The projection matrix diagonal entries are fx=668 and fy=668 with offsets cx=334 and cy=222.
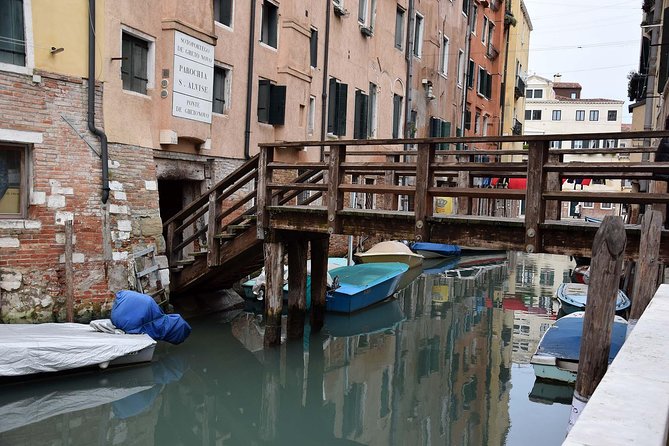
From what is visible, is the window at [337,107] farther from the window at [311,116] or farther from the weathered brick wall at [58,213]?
the weathered brick wall at [58,213]

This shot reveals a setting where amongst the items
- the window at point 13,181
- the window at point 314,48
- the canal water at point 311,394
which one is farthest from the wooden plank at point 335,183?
the window at point 314,48

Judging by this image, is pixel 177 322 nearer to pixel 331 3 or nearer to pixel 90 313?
pixel 90 313

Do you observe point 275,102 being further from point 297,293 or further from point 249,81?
point 297,293

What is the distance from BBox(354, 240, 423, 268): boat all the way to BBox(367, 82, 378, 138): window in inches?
155

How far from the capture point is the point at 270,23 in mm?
15000

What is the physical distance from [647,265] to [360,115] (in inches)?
550

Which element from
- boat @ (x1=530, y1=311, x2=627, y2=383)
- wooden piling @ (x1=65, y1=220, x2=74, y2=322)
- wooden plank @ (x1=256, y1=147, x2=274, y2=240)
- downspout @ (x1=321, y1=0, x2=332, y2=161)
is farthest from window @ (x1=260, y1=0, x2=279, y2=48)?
boat @ (x1=530, y1=311, x2=627, y2=383)

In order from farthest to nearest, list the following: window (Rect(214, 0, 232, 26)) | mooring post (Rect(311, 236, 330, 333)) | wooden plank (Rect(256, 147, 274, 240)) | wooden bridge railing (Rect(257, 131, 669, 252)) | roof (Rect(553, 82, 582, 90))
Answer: roof (Rect(553, 82, 582, 90)), window (Rect(214, 0, 232, 26)), mooring post (Rect(311, 236, 330, 333)), wooden plank (Rect(256, 147, 274, 240)), wooden bridge railing (Rect(257, 131, 669, 252))

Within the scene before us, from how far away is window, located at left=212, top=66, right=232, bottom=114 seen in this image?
1311 centimetres

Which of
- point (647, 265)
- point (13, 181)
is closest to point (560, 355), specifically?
point (647, 265)

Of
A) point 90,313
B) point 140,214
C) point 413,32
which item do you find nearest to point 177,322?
point 90,313

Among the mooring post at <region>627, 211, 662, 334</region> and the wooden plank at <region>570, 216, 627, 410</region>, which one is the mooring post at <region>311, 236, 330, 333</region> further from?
the wooden plank at <region>570, 216, 627, 410</region>

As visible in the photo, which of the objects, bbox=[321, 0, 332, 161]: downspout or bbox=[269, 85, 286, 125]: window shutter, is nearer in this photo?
bbox=[269, 85, 286, 125]: window shutter

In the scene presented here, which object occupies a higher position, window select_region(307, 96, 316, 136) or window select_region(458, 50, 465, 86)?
window select_region(458, 50, 465, 86)
